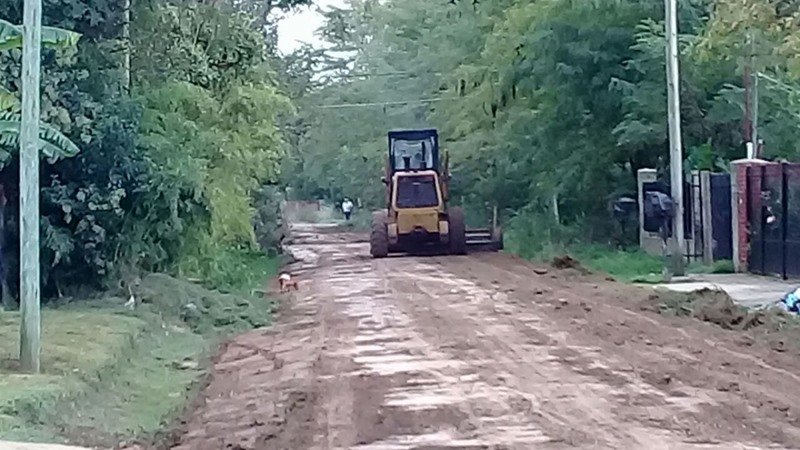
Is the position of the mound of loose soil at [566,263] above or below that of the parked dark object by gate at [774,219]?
below

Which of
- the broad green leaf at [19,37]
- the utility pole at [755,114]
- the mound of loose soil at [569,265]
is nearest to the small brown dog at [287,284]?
the mound of loose soil at [569,265]

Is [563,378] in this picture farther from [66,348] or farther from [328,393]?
[66,348]

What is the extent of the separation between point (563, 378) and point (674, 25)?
1700cm

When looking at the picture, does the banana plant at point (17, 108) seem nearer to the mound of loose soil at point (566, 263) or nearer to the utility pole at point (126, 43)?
the utility pole at point (126, 43)

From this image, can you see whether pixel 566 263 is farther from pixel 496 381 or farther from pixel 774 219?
pixel 496 381

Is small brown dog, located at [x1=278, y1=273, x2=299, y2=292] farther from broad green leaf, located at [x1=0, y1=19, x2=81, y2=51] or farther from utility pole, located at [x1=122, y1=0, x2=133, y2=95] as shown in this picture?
broad green leaf, located at [x1=0, y1=19, x2=81, y2=51]

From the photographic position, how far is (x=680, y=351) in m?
17.8

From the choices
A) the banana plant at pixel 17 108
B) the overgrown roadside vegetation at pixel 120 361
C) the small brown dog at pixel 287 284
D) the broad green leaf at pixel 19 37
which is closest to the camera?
the overgrown roadside vegetation at pixel 120 361

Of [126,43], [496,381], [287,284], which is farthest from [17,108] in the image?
[287,284]

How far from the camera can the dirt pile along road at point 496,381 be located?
12.2 m

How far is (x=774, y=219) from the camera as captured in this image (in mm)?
29656

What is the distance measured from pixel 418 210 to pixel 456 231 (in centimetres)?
133

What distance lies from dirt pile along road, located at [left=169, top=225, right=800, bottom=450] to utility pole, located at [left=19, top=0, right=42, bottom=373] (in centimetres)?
205

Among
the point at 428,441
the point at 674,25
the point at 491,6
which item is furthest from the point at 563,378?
the point at 491,6
